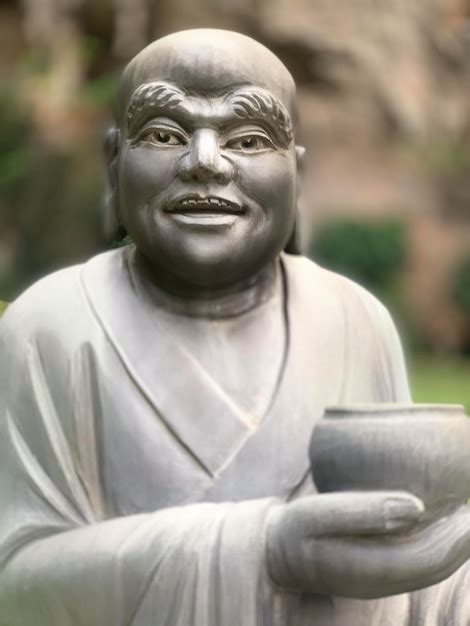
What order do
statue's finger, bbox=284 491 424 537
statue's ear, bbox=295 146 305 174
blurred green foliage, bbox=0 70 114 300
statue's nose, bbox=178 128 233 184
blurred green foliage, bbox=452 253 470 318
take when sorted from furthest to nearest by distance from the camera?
1. blurred green foliage, bbox=452 253 470 318
2. blurred green foliage, bbox=0 70 114 300
3. statue's ear, bbox=295 146 305 174
4. statue's nose, bbox=178 128 233 184
5. statue's finger, bbox=284 491 424 537

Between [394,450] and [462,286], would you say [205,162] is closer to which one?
[394,450]

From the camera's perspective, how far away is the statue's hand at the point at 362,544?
2.19 metres

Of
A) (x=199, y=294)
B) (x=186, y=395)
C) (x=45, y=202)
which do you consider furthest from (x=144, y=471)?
(x=45, y=202)

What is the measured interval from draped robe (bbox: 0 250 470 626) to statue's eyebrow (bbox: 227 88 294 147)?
0.36 meters

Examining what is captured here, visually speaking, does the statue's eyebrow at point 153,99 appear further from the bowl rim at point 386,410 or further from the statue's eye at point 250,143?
the bowl rim at point 386,410

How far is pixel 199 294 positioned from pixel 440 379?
33.5ft

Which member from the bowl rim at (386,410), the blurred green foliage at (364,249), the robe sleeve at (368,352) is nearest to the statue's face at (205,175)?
the robe sleeve at (368,352)

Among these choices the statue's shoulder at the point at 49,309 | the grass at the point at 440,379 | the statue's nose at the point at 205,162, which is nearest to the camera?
the statue's nose at the point at 205,162

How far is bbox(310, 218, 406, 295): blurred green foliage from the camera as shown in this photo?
1502cm

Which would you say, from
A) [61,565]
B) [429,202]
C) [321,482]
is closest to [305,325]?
[321,482]

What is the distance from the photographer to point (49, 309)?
101 inches

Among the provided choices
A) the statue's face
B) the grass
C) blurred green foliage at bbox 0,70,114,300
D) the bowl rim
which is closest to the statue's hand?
the bowl rim

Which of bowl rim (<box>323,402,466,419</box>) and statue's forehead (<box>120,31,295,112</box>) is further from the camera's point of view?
statue's forehead (<box>120,31,295,112</box>)

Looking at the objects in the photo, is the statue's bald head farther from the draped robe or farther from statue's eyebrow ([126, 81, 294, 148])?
the draped robe
